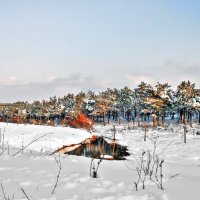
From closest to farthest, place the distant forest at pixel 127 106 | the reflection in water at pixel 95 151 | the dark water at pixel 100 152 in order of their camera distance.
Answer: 1. the reflection in water at pixel 95 151
2. the dark water at pixel 100 152
3. the distant forest at pixel 127 106

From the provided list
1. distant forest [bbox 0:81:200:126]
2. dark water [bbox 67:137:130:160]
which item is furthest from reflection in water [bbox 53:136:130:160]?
distant forest [bbox 0:81:200:126]

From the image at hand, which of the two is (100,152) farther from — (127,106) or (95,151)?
(127,106)

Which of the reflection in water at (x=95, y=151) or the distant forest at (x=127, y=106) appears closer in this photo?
the reflection in water at (x=95, y=151)

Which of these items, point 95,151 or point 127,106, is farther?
point 127,106

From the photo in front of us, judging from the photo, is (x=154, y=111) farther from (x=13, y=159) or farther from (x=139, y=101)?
(x=13, y=159)

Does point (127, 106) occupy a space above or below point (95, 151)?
above

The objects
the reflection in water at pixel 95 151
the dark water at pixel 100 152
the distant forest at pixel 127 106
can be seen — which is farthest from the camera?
the distant forest at pixel 127 106

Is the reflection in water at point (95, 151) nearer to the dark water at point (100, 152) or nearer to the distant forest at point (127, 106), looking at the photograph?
the dark water at point (100, 152)

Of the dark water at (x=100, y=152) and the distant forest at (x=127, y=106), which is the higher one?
the distant forest at (x=127, y=106)

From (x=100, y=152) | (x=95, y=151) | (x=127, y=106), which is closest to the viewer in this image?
(x=100, y=152)

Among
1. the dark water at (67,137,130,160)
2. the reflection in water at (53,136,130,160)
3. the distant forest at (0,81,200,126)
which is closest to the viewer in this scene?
the reflection in water at (53,136,130,160)

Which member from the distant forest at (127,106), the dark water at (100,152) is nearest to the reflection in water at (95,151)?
the dark water at (100,152)

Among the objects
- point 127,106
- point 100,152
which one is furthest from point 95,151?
point 127,106

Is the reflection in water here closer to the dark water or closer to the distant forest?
the dark water
